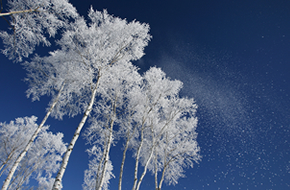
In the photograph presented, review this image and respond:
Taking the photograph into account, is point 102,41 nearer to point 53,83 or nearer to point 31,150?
point 53,83

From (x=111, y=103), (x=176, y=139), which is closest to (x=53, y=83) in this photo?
(x=111, y=103)

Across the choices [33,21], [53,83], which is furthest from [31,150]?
[33,21]

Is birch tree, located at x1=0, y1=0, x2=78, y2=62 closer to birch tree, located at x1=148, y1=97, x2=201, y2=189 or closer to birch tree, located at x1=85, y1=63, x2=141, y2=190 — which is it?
birch tree, located at x1=85, y1=63, x2=141, y2=190

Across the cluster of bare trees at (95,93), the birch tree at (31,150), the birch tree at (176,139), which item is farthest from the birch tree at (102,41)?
the birch tree at (31,150)

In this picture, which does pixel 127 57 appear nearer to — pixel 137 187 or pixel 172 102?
pixel 172 102

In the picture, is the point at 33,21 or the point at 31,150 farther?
the point at 31,150

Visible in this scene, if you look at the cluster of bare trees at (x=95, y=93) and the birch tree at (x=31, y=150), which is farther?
the birch tree at (x=31, y=150)

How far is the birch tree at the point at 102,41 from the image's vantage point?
22.3ft

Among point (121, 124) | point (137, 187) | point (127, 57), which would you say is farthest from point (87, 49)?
point (137, 187)

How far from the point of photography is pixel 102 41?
22.9ft

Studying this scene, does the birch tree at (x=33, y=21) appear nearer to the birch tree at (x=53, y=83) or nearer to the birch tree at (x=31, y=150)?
the birch tree at (x=53, y=83)

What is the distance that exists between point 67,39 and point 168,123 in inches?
286

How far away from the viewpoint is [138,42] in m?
7.57

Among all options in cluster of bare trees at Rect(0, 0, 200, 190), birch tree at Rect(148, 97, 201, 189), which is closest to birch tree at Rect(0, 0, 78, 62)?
cluster of bare trees at Rect(0, 0, 200, 190)
